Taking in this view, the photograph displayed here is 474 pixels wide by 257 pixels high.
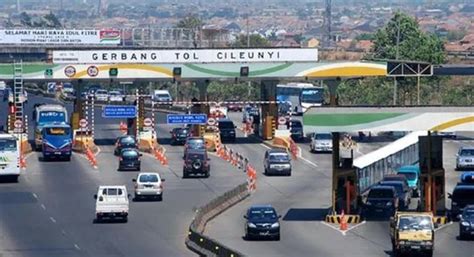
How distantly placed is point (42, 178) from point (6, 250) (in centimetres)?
2612

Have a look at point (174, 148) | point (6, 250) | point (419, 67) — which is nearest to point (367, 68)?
point (174, 148)

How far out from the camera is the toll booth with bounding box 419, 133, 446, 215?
6581 cm

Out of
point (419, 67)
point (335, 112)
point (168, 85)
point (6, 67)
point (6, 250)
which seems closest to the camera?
point (6, 250)

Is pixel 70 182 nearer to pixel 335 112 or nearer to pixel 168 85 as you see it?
pixel 335 112

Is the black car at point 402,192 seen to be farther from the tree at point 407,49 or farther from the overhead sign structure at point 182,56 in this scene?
the tree at point 407,49

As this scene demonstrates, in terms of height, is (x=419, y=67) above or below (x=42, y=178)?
above

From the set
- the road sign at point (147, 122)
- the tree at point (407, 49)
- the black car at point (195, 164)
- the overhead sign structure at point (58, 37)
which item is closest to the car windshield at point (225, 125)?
the road sign at point (147, 122)

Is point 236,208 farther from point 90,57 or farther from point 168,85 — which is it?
point 168,85

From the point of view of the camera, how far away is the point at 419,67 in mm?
81312

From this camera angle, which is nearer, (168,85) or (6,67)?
(6,67)

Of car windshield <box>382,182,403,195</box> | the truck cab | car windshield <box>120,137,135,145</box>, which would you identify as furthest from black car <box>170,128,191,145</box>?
the truck cab

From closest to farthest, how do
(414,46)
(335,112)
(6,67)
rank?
(335,112) < (6,67) < (414,46)

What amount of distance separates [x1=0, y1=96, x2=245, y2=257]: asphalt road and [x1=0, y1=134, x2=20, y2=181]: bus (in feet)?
2.50

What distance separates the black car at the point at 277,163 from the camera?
283 ft
